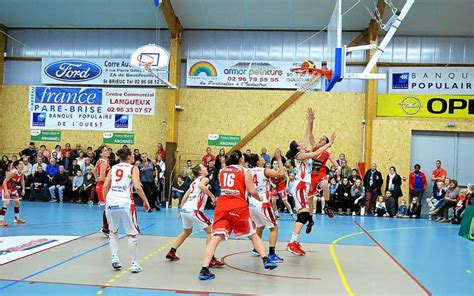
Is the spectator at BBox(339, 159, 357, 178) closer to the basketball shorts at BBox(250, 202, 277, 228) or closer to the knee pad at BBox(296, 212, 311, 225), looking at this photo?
the knee pad at BBox(296, 212, 311, 225)

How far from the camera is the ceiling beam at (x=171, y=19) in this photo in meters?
19.9

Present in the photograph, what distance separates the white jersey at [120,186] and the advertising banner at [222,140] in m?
14.6

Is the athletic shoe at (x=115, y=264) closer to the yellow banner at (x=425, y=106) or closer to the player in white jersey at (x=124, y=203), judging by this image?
the player in white jersey at (x=124, y=203)

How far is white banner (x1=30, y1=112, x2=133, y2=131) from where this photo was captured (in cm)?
2234

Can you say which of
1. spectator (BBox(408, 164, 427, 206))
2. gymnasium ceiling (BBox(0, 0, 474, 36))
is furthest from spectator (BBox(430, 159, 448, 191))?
gymnasium ceiling (BBox(0, 0, 474, 36))

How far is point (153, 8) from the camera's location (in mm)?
20844

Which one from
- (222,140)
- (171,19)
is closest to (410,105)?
(222,140)

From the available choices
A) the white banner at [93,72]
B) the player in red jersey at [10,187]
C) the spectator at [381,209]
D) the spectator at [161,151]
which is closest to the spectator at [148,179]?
the spectator at [161,151]

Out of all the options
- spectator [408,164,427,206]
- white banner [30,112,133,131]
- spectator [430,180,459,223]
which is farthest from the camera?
white banner [30,112,133,131]

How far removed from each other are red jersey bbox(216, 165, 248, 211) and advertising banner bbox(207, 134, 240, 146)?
14.7 meters

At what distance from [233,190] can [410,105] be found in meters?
15.8

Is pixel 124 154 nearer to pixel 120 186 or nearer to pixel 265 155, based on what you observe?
pixel 120 186

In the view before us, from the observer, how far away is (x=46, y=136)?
22.6 metres

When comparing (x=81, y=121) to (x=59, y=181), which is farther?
(x=81, y=121)
